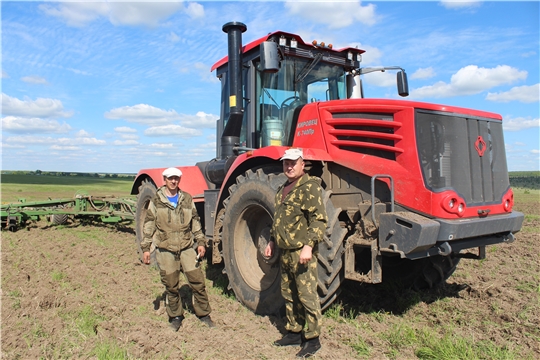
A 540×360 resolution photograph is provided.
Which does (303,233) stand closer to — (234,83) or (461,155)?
(461,155)

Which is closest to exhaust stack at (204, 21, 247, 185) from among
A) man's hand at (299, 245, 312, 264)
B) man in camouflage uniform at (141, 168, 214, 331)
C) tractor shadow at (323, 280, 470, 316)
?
man in camouflage uniform at (141, 168, 214, 331)

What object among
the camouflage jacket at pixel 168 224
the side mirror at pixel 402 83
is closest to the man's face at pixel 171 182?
the camouflage jacket at pixel 168 224

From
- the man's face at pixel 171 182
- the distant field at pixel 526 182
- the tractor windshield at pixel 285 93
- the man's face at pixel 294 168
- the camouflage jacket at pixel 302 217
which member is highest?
the tractor windshield at pixel 285 93

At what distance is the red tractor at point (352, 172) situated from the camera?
3869mm

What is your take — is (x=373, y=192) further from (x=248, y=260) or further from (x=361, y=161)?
(x=248, y=260)

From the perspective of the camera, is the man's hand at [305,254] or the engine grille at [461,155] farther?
the engine grille at [461,155]

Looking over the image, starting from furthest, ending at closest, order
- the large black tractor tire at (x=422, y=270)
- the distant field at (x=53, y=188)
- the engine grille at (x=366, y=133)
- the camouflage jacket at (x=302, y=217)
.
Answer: the distant field at (x=53, y=188) → the large black tractor tire at (x=422, y=270) → the engine grille at (x=366, y=133) → the camouflage jacket at (x=302, y=217)

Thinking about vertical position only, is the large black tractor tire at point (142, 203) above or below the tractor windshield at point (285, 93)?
below

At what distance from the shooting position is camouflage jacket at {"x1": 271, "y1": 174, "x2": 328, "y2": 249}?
12.0ft

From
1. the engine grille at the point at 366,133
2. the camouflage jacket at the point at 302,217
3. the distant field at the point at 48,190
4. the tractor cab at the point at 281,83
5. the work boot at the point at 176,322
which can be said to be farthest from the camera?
the distant field at the point at 48,190

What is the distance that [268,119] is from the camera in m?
5.62

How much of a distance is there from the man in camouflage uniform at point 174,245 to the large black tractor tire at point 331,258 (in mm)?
1331

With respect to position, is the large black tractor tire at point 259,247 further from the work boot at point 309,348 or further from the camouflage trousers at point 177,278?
the camouflage trousers at point 177,278

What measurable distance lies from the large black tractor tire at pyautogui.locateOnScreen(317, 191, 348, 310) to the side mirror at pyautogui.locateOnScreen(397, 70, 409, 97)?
86.4 inches
